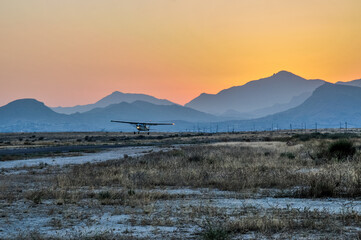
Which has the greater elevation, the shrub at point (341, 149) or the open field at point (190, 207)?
the shrub at point (341, 149)

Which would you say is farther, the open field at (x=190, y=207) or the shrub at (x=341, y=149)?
the shrub at (x=341, y=149)

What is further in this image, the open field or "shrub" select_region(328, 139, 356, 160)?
"shrub" select_region(328, 139, 356, 160)

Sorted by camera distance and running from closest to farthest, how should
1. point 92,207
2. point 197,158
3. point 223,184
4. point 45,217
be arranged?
point 45,217, point 92,207, point 223,184, point 197,158

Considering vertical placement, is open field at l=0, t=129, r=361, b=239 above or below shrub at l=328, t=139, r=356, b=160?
below

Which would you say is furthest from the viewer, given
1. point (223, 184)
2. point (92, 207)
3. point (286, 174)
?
→ point (286, 174)

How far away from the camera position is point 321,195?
1462cm

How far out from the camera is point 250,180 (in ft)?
58.5

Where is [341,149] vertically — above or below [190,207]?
above

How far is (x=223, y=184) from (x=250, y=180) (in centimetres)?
146

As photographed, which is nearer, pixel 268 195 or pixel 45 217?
pixel 45 217

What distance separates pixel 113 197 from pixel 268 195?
621 cm

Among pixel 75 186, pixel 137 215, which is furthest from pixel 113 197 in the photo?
pixel 75 186

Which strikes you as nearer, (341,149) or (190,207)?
(190,207)

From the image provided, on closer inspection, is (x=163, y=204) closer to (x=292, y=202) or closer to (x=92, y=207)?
(x=92, y=207)
